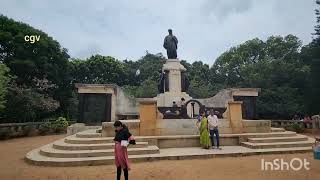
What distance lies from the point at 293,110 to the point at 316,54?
557cm

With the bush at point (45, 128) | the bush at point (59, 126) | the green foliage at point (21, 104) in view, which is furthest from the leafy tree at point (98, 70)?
the bush at point (45, 128)

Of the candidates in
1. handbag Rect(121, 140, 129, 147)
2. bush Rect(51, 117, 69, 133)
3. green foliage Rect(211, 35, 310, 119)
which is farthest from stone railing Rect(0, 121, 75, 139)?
green foliage Rect(211, 35, 310, 119)

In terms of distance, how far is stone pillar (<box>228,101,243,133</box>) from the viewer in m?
13.5

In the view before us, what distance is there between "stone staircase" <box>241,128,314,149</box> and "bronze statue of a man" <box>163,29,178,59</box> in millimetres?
9970

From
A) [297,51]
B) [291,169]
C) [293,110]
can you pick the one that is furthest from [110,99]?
[297,51]

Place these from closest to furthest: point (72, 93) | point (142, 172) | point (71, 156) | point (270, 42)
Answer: point (142, 172), point (71, 156), point (72, 93), point (270, 42)

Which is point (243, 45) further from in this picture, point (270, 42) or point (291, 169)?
point (291, 169)

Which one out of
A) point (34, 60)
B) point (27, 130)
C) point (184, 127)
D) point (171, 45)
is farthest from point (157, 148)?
point (34, 60)

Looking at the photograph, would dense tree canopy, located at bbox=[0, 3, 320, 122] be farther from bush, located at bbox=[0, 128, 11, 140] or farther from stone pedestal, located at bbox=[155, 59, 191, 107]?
stone pedestal, located at bbox=[155, 59, 191, 107]

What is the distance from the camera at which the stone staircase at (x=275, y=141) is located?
38.9 feet

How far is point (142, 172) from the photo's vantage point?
8242 mm

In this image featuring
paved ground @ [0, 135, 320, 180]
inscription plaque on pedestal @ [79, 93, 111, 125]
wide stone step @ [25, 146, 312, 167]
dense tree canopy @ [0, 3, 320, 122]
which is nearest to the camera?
paved ground @ [0, 135, 320, 180]

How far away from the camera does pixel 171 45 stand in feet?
68.8

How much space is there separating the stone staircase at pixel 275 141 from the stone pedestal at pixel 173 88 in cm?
765
